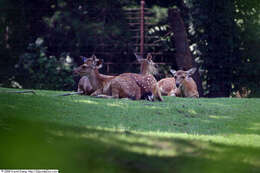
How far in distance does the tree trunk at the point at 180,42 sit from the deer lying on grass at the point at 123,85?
6.81 feet

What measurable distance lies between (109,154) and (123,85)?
4.49 meters

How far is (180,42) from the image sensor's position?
895 cm

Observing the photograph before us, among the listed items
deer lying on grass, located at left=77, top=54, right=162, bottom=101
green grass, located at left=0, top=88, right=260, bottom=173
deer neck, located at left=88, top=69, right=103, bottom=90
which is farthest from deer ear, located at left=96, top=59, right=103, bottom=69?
green grass, located at left=0, top=88, right=260, bottom=173

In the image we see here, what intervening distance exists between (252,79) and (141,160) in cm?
436

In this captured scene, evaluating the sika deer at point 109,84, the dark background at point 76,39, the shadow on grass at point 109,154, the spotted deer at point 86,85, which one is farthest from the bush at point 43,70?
the shadow on grass at point 109,154

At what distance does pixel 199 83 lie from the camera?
7898 millimetres

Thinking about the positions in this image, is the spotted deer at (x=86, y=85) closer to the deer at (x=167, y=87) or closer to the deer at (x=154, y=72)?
the deer at (x=154, y=72)

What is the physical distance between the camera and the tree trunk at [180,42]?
8641 millimetres

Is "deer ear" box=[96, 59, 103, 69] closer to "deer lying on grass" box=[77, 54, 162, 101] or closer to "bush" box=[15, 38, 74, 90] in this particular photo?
"deer lying on grass" box=[77, 54, 162, 101]

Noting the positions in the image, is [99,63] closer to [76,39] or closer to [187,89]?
[187,89]

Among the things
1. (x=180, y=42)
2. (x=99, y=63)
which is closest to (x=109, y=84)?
(x=99, y=63)

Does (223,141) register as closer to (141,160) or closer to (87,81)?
(141,160)

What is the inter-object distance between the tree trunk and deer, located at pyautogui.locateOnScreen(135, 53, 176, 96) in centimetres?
55

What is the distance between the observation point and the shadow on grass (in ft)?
5.27
